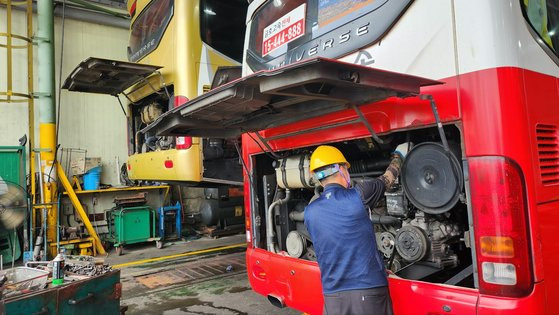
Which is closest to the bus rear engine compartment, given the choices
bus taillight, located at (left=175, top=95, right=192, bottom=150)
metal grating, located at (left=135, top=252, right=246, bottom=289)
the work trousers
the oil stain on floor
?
the work trousers

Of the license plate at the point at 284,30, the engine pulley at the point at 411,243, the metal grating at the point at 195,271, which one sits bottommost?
the metal grating at the point at 195,271

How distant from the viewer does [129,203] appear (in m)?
8.06

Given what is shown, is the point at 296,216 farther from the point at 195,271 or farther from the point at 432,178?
the point at 195,271

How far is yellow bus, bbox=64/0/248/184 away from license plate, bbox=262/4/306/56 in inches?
77.8

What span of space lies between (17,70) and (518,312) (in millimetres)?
9309

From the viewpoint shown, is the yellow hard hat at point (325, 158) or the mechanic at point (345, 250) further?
the yellow hard hat at point (325, 158)

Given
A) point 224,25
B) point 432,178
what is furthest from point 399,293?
point 224,25

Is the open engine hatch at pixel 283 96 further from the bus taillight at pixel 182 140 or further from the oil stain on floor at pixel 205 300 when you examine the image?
the oil stain on floor at pixel 205 300

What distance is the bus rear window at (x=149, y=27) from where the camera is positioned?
5.50 m

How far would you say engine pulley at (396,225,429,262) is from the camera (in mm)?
2254

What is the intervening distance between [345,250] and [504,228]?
0.78 metres

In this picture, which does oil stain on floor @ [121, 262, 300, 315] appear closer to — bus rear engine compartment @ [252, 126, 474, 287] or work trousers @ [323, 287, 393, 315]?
bus rear engine compartment @ [252, 126, 474, 287]

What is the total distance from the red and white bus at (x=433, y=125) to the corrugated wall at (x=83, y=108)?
6.63m

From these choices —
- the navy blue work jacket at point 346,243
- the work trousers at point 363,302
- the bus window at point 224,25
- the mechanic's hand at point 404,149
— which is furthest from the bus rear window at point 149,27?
the work trousers at point 363,302
